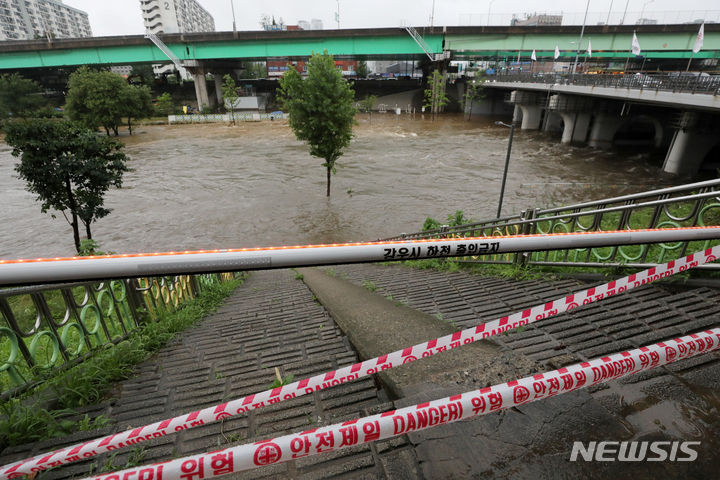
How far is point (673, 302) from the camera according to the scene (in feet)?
11.4

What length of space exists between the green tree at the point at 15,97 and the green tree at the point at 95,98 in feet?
54.2

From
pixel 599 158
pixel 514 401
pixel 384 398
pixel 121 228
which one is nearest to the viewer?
pixel 514 401

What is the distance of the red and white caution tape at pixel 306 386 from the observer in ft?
5.49

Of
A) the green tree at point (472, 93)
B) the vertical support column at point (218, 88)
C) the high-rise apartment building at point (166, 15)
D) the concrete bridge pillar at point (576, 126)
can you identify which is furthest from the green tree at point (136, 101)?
the high-rise apartment building at point (166, 15)

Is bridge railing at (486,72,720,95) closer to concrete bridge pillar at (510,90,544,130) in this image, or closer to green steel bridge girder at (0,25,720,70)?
concrete bridge pillar at (510,90,544,130)

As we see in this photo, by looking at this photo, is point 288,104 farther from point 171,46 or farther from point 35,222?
point 171,46

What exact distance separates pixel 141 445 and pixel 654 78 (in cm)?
3087

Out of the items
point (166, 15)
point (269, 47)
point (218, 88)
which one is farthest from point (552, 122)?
point (166, 15)

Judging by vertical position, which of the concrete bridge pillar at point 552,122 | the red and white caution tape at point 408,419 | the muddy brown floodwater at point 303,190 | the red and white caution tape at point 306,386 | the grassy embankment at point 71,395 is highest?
the red and white caution tape at point 408,419

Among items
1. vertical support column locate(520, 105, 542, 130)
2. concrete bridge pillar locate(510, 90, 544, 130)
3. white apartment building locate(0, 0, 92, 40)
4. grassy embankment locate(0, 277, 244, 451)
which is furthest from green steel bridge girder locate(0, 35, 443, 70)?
white apartment building locate(0, 0, 92, 40)

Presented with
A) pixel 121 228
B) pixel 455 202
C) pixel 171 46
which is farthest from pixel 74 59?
pixel 455 202

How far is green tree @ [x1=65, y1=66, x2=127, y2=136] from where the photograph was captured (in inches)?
1687

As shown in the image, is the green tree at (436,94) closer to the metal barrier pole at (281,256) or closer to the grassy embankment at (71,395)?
the grassy embankment at (71,395)

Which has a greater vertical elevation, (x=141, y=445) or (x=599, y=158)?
(x=141, y=445)
